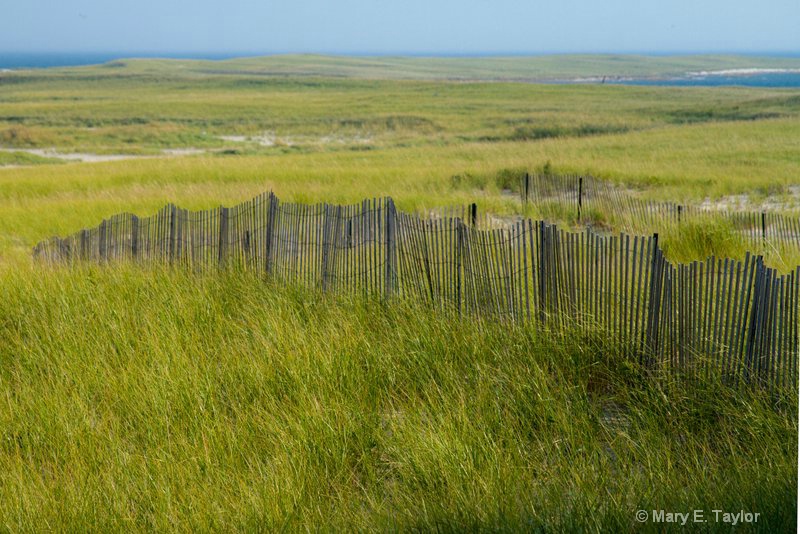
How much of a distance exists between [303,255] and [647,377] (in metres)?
3.08

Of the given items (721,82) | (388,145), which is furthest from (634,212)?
(721,82)

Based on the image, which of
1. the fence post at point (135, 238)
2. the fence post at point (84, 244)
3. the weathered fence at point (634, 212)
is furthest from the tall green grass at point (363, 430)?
the weathered fence at point (634, 212)

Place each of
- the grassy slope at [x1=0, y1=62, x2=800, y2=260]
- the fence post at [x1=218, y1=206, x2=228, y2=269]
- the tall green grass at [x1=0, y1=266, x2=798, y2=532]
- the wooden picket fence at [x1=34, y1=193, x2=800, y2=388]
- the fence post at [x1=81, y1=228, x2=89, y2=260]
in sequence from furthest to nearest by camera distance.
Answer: the grassy slope at [x1=0, y1=62, x2=800, y2=260]
the fence post at [x1=81, y1=228, x2=89, y2=260]
the fence post at [x1=218, y1=206, x2=228, y2=269]
the wooden picket fence at [x1=34, y1=193, x2=800, y2=388]
the tall green grass at [x1=0, y1=266, x2=798, y2=532]

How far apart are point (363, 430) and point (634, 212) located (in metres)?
8.19

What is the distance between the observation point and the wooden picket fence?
4.11 meters

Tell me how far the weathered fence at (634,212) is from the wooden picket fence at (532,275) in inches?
155

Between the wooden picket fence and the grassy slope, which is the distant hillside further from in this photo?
the wooden picket fence

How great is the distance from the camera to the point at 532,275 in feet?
16.2

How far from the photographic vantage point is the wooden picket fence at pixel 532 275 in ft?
13.5

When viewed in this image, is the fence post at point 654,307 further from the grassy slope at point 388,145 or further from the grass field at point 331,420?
the grassy slope at point 388,145

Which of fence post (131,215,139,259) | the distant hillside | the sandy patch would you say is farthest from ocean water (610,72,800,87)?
fence post (131,215,139,259)

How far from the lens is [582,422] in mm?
3869

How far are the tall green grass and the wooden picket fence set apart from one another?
0.59ft

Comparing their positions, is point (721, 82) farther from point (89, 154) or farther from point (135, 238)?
point (135, 238)
